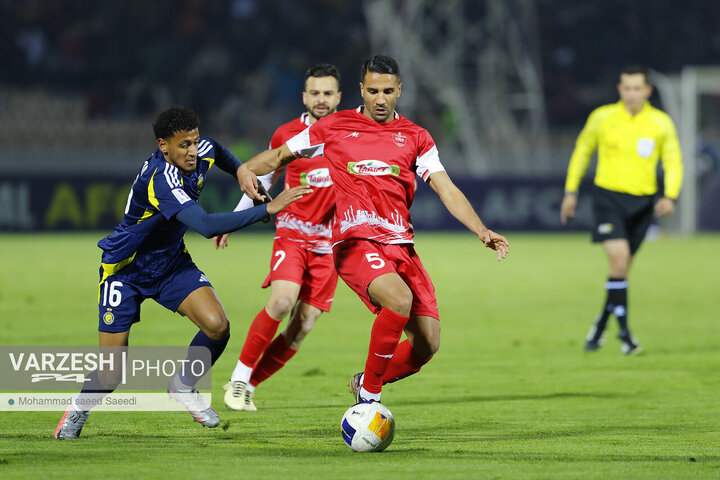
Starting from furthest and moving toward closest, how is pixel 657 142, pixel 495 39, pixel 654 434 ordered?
1. pixel 495 39
2. pixel 657 142
3. pixel 654 434

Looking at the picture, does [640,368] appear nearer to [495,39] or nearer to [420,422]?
[420,422]

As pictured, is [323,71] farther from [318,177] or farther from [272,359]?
[272,359]

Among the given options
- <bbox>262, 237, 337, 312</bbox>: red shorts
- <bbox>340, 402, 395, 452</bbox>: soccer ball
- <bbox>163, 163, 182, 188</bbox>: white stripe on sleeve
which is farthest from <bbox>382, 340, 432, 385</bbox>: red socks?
<bbox>163, 163, 182, 188</bbox>: white stripe on sleeve

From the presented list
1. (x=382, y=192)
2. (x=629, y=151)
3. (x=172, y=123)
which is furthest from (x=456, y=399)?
(x=629, y=151)

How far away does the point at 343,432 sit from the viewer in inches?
212

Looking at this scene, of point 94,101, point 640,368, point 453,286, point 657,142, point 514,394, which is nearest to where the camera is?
point 514,394

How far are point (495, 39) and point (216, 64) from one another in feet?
25.9

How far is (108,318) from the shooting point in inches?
226

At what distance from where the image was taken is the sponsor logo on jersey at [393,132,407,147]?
601 centimetres

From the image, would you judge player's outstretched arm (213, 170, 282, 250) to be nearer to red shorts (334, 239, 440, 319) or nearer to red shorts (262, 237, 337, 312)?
red shorts (262, 237, 337, 312)

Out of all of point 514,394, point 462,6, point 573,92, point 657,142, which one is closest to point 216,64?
point 462,6

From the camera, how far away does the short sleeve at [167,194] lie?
554 cm

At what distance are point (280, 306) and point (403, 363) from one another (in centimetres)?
107

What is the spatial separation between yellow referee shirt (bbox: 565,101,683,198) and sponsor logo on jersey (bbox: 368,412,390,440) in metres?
5.11
